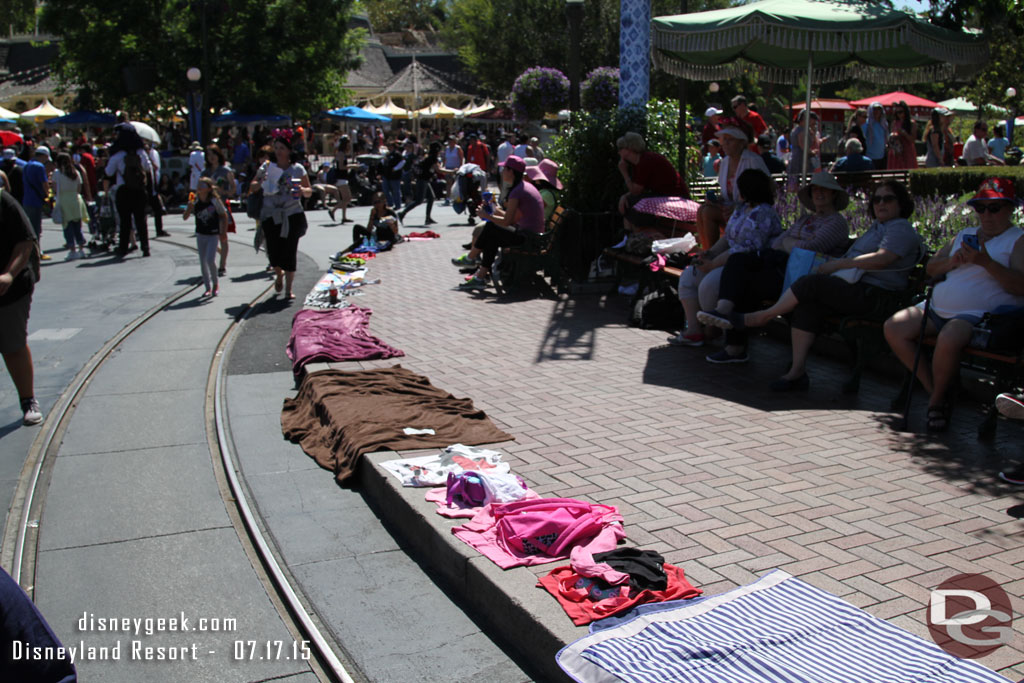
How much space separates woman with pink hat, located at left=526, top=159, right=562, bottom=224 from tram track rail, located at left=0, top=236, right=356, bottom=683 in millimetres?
5128

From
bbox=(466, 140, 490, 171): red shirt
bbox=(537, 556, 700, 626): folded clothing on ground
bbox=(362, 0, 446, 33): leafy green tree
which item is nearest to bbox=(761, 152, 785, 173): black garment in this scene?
bbox=(537, 556, 700, 626): folded clothing on ground

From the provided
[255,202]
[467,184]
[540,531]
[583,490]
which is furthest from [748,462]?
[467,184]

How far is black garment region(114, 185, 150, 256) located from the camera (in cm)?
1588

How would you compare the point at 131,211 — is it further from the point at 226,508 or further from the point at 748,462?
the point at 748,462

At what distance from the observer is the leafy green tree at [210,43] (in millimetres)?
32031

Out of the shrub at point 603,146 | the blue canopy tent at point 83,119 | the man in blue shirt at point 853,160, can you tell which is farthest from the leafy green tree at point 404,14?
the shrub at point 603,146

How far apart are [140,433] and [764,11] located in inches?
279

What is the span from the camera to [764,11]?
968 centimetres

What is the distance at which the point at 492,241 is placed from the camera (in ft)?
38.8

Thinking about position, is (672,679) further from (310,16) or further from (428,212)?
(310,16)

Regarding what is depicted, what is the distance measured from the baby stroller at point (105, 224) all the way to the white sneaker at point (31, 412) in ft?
34.1

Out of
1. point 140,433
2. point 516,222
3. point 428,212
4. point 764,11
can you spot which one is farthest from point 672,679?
point 428,212

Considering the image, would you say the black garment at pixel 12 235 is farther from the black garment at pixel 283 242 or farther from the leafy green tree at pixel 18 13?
the leafy green tree at pixel 18 13

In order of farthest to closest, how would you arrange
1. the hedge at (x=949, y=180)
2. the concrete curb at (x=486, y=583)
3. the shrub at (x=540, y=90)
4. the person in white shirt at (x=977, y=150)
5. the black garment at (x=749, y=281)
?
1. the shrub at (x=540, y=90)
2. the person in white shirt at (x=977, y=150)
3. the hedge at (x=949, y=180)
4. the black garment at (x=749, y=281)
5. the concrete curb at (x=486, y=583)
